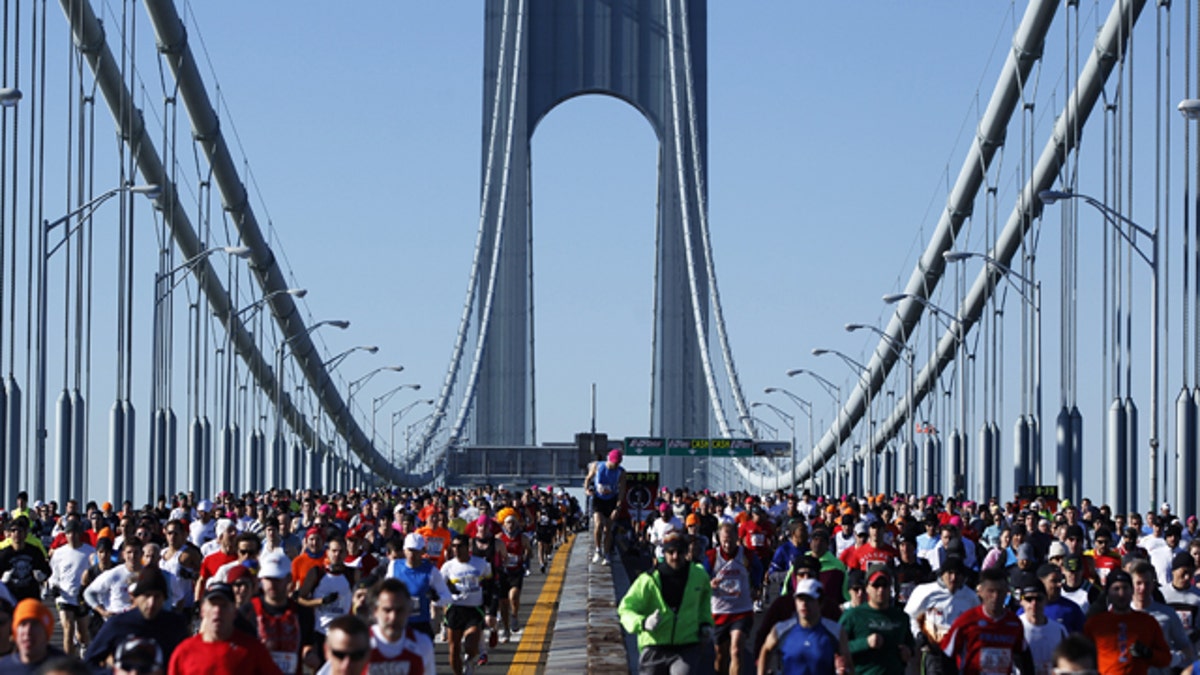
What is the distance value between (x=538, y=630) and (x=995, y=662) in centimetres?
1078

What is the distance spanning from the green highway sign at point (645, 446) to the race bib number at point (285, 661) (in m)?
94.5

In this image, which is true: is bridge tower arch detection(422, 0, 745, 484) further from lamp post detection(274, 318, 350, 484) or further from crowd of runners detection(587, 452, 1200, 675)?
crowd of runners detection(587, 452, 1200, 675)

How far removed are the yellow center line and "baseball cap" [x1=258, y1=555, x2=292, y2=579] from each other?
4770 millimetres

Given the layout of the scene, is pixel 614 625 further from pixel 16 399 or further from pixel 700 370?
pixel 700 370

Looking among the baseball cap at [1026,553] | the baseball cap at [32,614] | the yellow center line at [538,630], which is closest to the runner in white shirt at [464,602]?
the yellow center line at [538,630]

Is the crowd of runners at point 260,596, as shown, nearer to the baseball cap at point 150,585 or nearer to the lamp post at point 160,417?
the baseball cap at point 150,585

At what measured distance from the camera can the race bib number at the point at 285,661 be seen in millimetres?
11023

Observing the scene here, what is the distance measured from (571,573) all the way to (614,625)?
14746 millimetres

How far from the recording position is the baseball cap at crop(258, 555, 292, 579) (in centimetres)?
1148

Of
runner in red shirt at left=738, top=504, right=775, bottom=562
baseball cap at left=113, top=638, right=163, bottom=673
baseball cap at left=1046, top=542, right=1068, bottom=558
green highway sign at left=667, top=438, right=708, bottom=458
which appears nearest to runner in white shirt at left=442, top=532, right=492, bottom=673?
baseball cap at left=1046, top=542, right=1068, bottom=558

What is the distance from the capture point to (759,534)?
2259cm

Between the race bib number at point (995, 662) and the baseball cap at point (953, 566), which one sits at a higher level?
the baseball cap at point (953, 566)

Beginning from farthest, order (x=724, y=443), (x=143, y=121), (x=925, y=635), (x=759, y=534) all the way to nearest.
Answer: (x=724, y=443) < (x=143, y=121) < (x=759, y=534) < (x=925, y=635)

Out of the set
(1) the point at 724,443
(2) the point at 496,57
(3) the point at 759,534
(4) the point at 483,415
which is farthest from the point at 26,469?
(2) the point at 496,57
